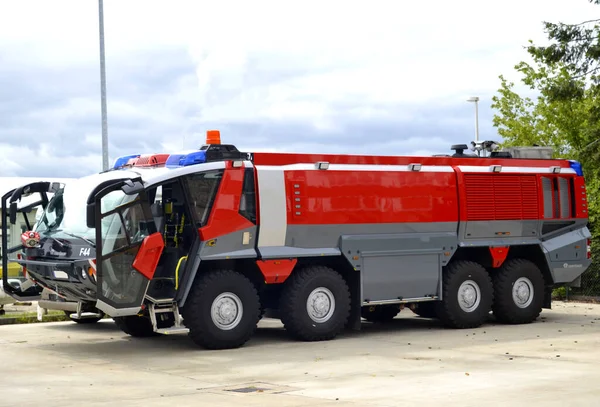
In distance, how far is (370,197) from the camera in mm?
17188

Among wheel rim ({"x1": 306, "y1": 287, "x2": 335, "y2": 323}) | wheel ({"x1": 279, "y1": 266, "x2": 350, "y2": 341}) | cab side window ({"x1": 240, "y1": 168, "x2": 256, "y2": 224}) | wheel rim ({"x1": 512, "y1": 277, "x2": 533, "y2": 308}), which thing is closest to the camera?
cab side window ({"x1": 240, "y1": 168, "x2": 256, "y2": 224})

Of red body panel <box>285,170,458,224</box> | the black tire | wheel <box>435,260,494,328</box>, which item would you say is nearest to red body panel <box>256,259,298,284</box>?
red body panel <box>285,170,458,224</box>

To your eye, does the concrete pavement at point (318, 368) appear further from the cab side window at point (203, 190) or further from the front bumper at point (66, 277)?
the cab side window at point (203, 190)

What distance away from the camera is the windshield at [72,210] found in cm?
1516

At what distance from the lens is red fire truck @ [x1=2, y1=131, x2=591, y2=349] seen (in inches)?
589

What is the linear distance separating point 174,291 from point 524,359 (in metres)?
5.07

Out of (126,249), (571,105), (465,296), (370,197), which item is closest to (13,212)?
(126,249)

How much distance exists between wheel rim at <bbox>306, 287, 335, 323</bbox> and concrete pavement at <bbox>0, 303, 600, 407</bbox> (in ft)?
1.75

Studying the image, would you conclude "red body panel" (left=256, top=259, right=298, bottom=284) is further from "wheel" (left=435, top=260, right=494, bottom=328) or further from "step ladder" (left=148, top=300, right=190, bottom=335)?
"wheel" (left=435, top=260, right=494, bottom=328)

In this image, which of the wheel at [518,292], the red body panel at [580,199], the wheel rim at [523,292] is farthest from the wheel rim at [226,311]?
the red body panel at [580,199]

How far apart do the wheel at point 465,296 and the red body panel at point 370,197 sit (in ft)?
3.07

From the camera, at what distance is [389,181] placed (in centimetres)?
1747

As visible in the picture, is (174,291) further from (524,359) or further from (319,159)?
(524,359)

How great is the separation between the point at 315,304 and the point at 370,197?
6.85 ft
